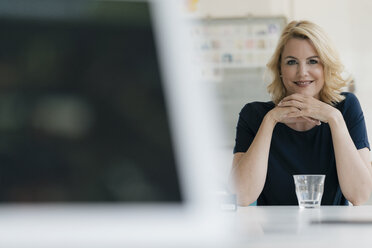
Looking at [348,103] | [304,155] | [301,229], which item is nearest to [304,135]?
[304,155]


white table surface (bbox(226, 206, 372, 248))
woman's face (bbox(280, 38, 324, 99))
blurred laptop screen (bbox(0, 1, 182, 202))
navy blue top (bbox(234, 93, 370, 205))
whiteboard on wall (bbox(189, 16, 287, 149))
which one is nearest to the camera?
blurred laptop screen (bbox(0, 1, 182, 202))

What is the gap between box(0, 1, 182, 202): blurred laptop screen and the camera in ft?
0.88

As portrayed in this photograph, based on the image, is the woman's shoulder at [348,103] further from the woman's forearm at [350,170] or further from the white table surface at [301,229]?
the white table surface at [301,229]

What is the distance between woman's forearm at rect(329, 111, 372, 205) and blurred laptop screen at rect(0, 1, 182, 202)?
1535 mm

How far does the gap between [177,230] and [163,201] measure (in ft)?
0.07

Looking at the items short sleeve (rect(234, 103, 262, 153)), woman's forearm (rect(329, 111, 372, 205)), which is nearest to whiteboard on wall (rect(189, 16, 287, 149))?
short sleeve (rect(234, 103, 262, 153))

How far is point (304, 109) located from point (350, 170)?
0.26 m

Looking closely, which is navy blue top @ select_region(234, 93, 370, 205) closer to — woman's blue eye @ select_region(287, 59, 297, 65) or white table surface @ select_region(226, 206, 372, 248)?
woman's blue eye @ select_region(287, 59, 297, 65)

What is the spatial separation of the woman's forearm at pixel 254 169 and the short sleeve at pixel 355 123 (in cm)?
28

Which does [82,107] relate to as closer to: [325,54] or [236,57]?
[325,54]

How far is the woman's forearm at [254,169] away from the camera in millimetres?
1812

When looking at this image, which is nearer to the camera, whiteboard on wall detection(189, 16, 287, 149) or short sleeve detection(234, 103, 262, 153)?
short sleeve detection(234, 103, 262, 153)

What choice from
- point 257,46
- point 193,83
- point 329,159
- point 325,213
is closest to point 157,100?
point 193,83

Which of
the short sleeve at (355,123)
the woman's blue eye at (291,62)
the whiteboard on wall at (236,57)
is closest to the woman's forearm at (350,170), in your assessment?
the short sleeve at (355,123)
